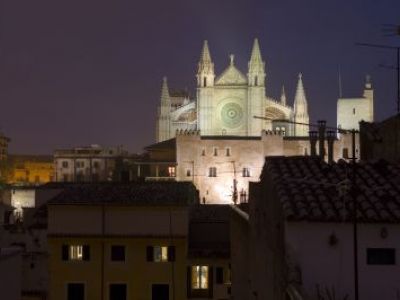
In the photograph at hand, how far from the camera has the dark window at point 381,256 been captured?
746 cm

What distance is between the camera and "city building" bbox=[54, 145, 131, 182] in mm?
88000

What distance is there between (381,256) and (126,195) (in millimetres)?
16501

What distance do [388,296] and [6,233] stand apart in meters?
22.6

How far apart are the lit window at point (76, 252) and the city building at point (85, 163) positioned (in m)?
62.4

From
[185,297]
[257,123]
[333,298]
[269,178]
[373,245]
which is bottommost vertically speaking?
[185,297]

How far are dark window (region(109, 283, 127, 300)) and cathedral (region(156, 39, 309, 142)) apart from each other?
182 ft

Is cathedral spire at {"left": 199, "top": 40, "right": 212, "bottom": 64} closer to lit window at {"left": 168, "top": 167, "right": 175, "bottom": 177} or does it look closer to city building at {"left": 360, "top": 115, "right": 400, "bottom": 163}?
lit window at {"left": 168, "top": 167, "right": 175, "bottom": 177}

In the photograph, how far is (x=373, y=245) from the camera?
24.6ft

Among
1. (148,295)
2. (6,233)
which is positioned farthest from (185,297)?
(6,233)

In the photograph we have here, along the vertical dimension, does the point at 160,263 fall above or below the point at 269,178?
below

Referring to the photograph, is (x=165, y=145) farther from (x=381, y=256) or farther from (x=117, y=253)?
(x=381, y=256)

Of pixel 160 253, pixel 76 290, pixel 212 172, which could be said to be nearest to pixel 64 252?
pixel 76 290

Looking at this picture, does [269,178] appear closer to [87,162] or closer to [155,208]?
[155,208]

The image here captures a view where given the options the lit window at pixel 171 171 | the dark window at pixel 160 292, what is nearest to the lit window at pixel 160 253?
the dark window at pixel 160 292
